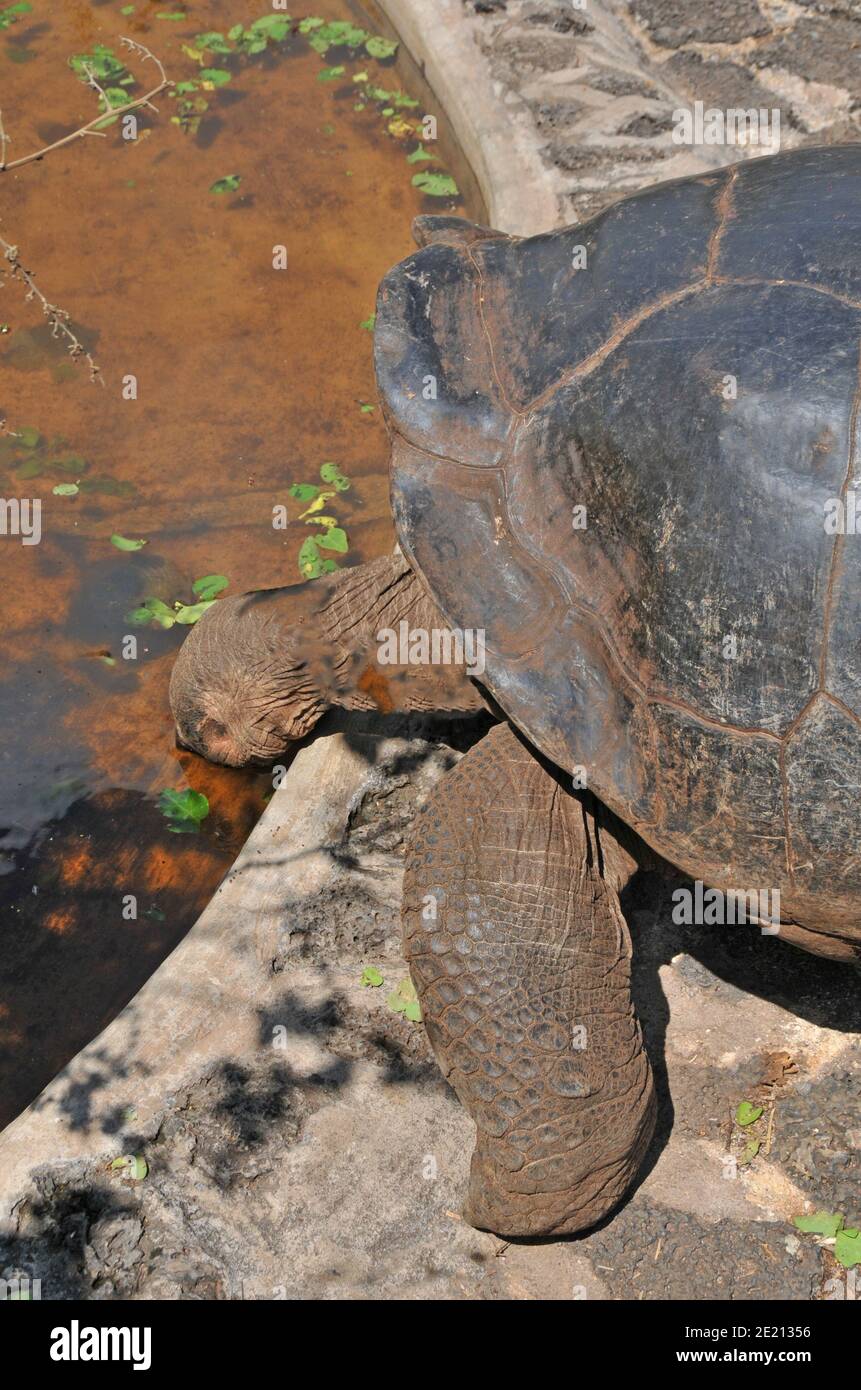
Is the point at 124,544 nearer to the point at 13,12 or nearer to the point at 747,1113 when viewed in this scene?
the point at 747,1113

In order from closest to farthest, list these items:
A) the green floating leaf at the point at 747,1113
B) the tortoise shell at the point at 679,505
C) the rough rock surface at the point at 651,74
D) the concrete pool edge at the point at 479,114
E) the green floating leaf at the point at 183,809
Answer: the tortoise shell at the point at 679,505, the green floating leaf at the point at 747,1113, the green floating leaf at the point at 183,809, the concrete pool edge at the point at 479,114, the rough rock surface at the point at 651,74

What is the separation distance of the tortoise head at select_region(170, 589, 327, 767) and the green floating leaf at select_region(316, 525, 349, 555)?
104cm

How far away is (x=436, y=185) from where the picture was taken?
7.18 meters

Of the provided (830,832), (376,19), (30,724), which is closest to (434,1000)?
(830,832)

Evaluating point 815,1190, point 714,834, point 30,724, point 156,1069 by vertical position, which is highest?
point 714,834

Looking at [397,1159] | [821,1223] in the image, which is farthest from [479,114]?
[821,1223]

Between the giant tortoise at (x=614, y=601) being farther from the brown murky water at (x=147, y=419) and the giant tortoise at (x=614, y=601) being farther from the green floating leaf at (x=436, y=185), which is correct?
the green floating leaf at (x=436, y=185)

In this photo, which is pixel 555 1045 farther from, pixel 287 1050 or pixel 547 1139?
pixel 287 1050

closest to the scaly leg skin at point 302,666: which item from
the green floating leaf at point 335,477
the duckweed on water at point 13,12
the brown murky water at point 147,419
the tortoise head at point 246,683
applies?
the tortoise head at point 246,683

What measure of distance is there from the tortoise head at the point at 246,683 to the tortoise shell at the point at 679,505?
1062mm

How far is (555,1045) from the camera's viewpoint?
343 centimetres

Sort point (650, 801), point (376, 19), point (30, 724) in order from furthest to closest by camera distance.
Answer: point (376, 19), point (30, 724), point (650, 801)

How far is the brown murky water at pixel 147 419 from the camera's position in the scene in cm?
473

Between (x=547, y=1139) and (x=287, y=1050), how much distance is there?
92 centimetres
